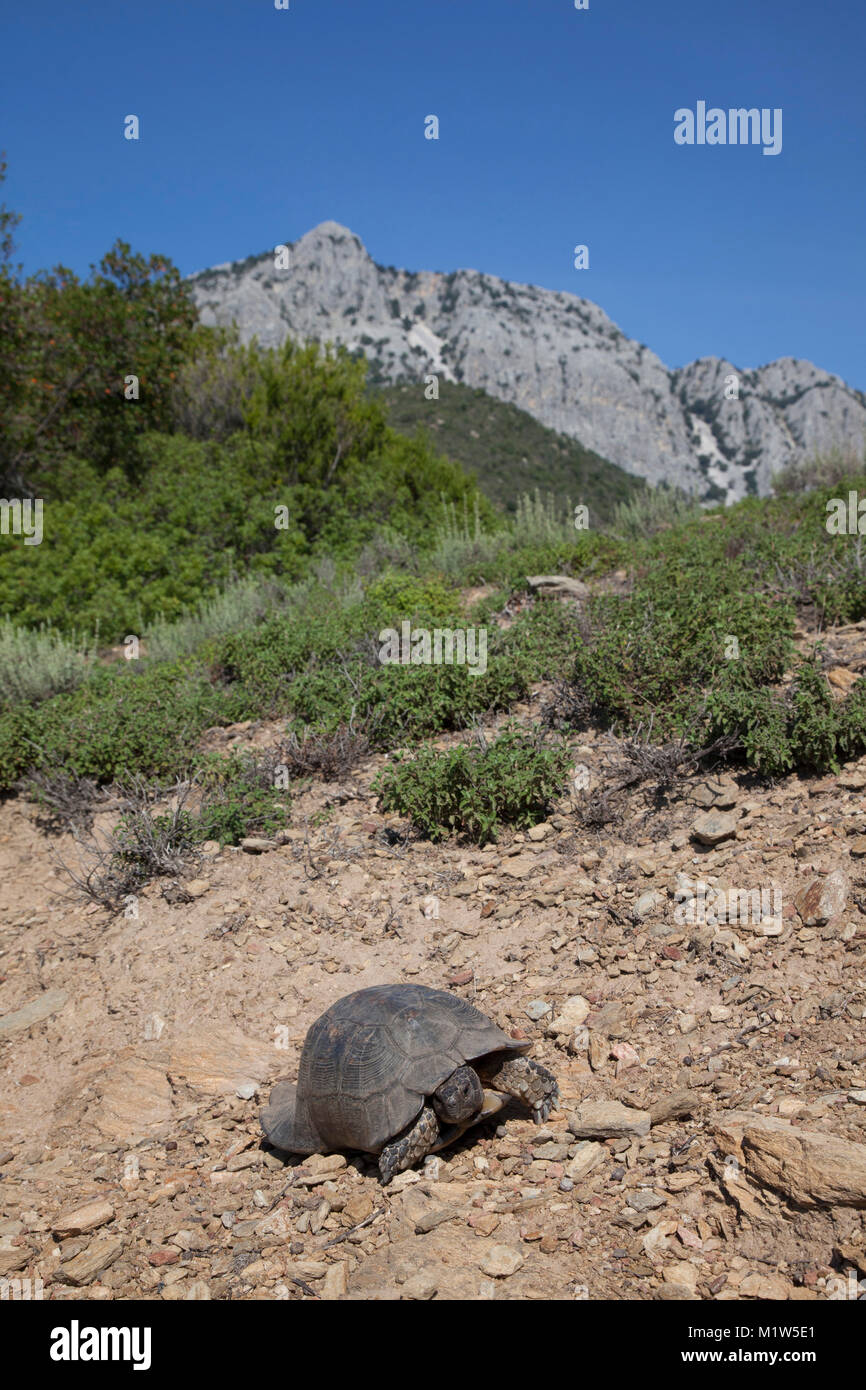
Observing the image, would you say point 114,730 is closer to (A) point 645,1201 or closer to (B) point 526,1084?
(B) point 526,1084

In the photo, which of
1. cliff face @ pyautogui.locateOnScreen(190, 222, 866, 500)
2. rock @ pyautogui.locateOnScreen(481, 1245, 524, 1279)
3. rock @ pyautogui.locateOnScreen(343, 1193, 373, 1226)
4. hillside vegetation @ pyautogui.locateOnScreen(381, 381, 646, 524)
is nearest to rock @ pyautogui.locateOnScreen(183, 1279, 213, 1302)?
rock @ pyautogui.locateOnScreen(343, 1193, 373, 1226)

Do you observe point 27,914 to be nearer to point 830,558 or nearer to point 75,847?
point 75,847

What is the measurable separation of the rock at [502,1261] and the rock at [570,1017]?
1145mm

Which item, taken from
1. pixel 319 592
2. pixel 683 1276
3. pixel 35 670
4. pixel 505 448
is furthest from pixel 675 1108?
pixel 505 448

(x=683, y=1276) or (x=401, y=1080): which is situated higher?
(x=401, y=1080)

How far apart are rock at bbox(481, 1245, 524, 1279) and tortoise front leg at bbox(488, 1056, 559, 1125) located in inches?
25.5

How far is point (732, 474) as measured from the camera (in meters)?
80.7

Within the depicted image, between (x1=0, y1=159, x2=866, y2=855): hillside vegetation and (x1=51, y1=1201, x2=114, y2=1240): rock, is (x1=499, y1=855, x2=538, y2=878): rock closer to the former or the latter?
(x1=0, y1=159, x2=866, y2=855): hillside vegetation

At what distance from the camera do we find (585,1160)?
269cm

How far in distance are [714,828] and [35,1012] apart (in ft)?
12.0

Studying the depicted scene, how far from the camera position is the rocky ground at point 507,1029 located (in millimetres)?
2301

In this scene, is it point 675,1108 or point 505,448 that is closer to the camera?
point 675,1108

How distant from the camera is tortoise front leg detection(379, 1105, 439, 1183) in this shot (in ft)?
8.99

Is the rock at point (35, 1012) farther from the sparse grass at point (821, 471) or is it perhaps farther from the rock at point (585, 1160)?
the sparse grass at point (821, 471)
